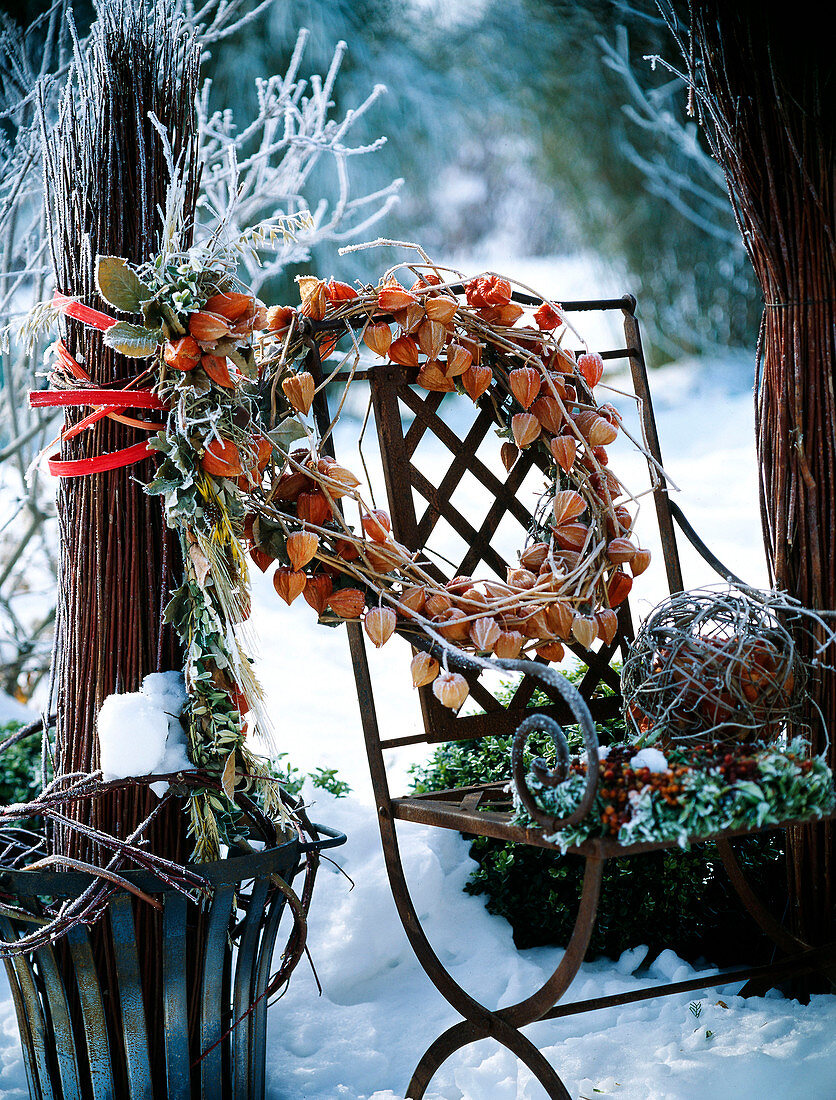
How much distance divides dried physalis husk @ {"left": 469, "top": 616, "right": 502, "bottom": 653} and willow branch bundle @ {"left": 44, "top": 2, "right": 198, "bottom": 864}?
497mm

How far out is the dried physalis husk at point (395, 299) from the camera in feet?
5.40

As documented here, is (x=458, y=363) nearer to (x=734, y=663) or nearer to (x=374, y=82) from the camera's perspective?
(x=734, y=663)

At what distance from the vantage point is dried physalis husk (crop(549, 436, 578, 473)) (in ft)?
5.61

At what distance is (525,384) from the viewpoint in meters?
1.71

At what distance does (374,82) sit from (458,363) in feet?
9.75

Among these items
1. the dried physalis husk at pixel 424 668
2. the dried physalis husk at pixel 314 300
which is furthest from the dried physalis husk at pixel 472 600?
the dried physalis husk at pixel 314 300

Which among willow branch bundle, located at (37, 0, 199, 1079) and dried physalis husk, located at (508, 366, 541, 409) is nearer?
willow branch bundle, located at (37, 0, 199, 1079)

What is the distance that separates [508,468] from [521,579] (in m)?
0.31

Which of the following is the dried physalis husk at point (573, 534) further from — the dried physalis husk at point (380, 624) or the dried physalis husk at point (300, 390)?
the dried physalis husk at point (300, 390)

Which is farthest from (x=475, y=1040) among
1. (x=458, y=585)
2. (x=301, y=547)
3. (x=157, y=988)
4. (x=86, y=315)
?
(x=86, y=315)

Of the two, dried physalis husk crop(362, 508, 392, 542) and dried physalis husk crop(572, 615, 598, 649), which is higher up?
dried physalis husk crop(362, 508, 392, 542)

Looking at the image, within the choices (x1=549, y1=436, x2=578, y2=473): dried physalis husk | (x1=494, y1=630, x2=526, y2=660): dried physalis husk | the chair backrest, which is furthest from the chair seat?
(x1=549, y1=436, x2=578, y2=473): dried physalis husk

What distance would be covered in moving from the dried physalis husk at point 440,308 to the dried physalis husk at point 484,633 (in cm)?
54

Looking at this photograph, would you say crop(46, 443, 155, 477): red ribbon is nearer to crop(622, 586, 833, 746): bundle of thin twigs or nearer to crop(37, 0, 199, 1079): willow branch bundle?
crop(37, 0, 199, 1079): willow branch bundle
